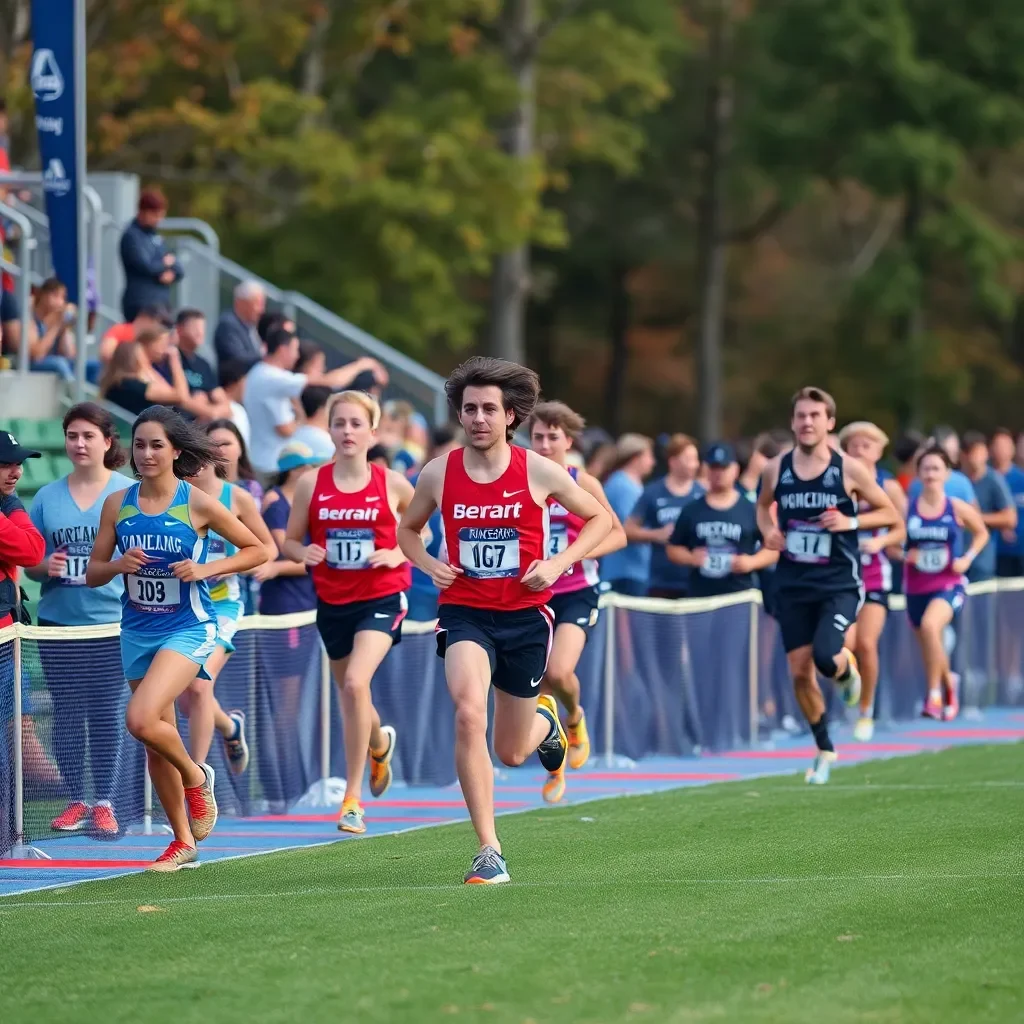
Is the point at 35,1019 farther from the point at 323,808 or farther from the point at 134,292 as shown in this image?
the point at 134,292

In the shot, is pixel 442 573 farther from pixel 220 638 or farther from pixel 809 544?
pixel 809 544

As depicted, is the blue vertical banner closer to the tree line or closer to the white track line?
the white track line

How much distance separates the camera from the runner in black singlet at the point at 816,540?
14797 mm

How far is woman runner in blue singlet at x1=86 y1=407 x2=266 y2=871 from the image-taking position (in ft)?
35.9

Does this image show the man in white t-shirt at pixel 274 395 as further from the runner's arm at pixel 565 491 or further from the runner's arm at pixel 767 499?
the runner's arm at pixel 565 491

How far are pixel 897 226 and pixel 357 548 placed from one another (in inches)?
1667

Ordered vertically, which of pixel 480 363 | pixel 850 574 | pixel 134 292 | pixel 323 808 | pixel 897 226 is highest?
pixel 897 226

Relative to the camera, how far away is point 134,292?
62.0 feet

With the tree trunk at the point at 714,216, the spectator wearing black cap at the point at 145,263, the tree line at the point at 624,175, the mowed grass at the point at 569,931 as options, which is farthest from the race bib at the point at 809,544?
the tree trunk at the point at 714,216

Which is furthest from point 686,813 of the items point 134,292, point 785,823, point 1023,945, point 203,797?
point 134,292

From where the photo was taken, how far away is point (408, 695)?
50.7 ft

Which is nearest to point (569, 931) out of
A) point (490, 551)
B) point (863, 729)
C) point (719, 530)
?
point (490, 551)

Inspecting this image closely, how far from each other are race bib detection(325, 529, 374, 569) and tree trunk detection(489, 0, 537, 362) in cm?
2432

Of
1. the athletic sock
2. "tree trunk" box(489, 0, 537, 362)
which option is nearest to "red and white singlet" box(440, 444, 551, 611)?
the athletic sock
